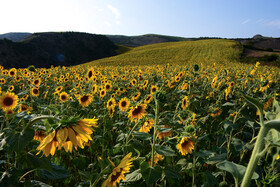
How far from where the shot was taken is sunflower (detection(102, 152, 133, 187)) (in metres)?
1.25

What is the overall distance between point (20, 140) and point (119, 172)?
2.19ft

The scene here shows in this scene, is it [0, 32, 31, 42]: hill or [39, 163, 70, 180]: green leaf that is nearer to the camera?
[39, 163, 70, 180]: green leaf

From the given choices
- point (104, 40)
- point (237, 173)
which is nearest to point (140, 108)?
point (237, 173)

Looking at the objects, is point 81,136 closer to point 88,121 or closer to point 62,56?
point 88,121

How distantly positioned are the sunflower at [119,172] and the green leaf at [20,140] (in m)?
0.55

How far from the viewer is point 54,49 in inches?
2356

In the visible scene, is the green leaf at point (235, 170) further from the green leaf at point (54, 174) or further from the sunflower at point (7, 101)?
the sunflower at point (7, 101)

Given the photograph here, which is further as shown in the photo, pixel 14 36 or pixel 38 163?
pixel 14 36

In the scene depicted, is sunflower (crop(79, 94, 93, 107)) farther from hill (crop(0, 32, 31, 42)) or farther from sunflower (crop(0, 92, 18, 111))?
hill (crop(0, 32, 31, 42))

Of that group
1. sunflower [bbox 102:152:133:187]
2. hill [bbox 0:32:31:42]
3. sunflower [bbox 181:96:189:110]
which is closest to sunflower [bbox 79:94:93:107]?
sunflower [bbox 181:96:189:110]

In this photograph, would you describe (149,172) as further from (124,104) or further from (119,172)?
(124,104)

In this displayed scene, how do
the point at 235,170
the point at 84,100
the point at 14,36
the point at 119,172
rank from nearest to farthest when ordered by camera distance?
the point at 235,170 → the point at 119,172 → the point at 84,100 → the point at 14,36

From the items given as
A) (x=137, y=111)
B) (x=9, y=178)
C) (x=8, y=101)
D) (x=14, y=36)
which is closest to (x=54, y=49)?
(x=8, y=101)

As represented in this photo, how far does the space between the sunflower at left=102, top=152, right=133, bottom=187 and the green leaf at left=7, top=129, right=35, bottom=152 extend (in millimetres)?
546
